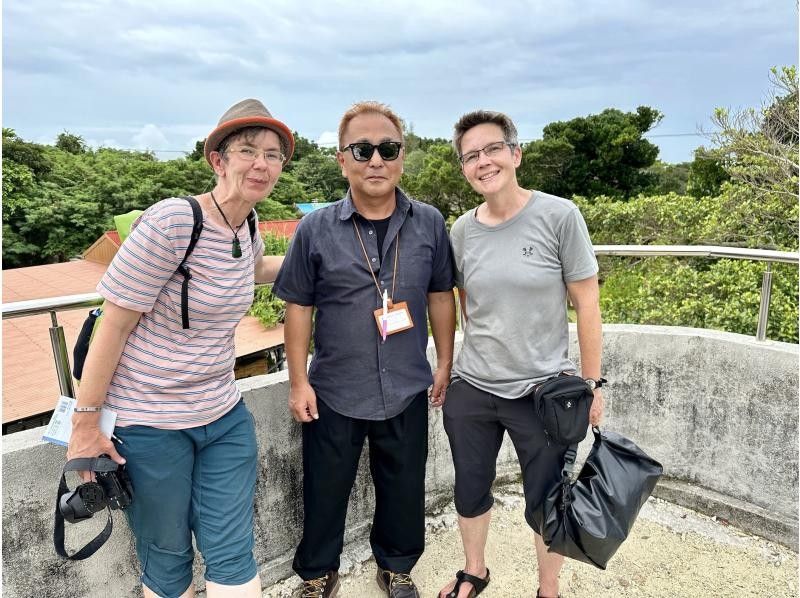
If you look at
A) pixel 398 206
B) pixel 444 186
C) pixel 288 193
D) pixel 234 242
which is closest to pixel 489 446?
pixel 398 206

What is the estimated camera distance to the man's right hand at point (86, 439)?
153cm

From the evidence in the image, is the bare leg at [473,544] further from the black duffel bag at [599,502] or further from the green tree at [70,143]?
the green tree at [70,143]

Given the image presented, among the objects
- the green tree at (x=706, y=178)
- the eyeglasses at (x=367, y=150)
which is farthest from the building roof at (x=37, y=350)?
the green tree at (x=706, y=178)

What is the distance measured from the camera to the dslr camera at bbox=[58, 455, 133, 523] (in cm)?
152

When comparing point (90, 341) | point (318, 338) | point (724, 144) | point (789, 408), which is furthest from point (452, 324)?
Result: point (724, 144)

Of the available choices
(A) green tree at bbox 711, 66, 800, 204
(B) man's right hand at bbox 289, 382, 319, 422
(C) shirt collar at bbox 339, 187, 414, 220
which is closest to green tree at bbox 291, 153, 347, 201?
(A) green tree at bbox 711, 66, 800, 204

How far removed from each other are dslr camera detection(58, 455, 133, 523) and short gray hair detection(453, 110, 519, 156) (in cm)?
155

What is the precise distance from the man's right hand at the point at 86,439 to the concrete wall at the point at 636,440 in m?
0.38

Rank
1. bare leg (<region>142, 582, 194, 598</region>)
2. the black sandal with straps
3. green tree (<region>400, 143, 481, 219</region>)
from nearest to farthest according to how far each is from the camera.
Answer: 1. bare leg (<region>142, 582, 194, 598</region>)
2. the black sandal with straps
3. green tree (<region>400, 143, 481, 219</region>)

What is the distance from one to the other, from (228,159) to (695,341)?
2421 mm

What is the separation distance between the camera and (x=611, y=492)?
76.0 inches

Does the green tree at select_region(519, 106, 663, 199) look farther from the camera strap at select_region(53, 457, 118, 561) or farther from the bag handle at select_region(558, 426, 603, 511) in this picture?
the camera strap at select_region(53, 457, 118, 561)

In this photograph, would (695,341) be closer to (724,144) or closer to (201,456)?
(201,456)

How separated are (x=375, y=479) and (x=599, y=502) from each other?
0.87 m
